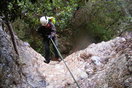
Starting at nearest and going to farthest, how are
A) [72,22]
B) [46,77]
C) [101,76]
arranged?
[101,76] → [46,77] → [72,22]

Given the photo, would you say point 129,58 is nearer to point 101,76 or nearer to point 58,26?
point 101,76

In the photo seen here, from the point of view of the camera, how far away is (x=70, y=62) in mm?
8148

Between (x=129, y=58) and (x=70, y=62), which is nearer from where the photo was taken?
(x=129, y=58)

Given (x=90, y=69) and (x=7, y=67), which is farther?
(x=90, y=69)

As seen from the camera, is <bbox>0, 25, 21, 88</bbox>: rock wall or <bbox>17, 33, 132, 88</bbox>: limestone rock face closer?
<bbox>17, 33, 132, 88</bbox>: limestone rock face

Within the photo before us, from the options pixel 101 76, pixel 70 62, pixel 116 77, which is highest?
pixel 70 62

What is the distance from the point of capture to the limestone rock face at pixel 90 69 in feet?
15.4

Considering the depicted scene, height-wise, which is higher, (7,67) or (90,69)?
(7,67)

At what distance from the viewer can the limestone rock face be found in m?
4.70

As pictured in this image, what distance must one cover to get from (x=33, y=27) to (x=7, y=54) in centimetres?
645

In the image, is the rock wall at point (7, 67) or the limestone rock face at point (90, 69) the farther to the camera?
the rock wall at point (7, 67)

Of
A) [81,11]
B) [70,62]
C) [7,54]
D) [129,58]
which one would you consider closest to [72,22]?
[81,11]

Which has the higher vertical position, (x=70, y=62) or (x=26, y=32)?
(x=26, y=32)

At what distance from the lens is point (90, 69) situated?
6777 millimetres
